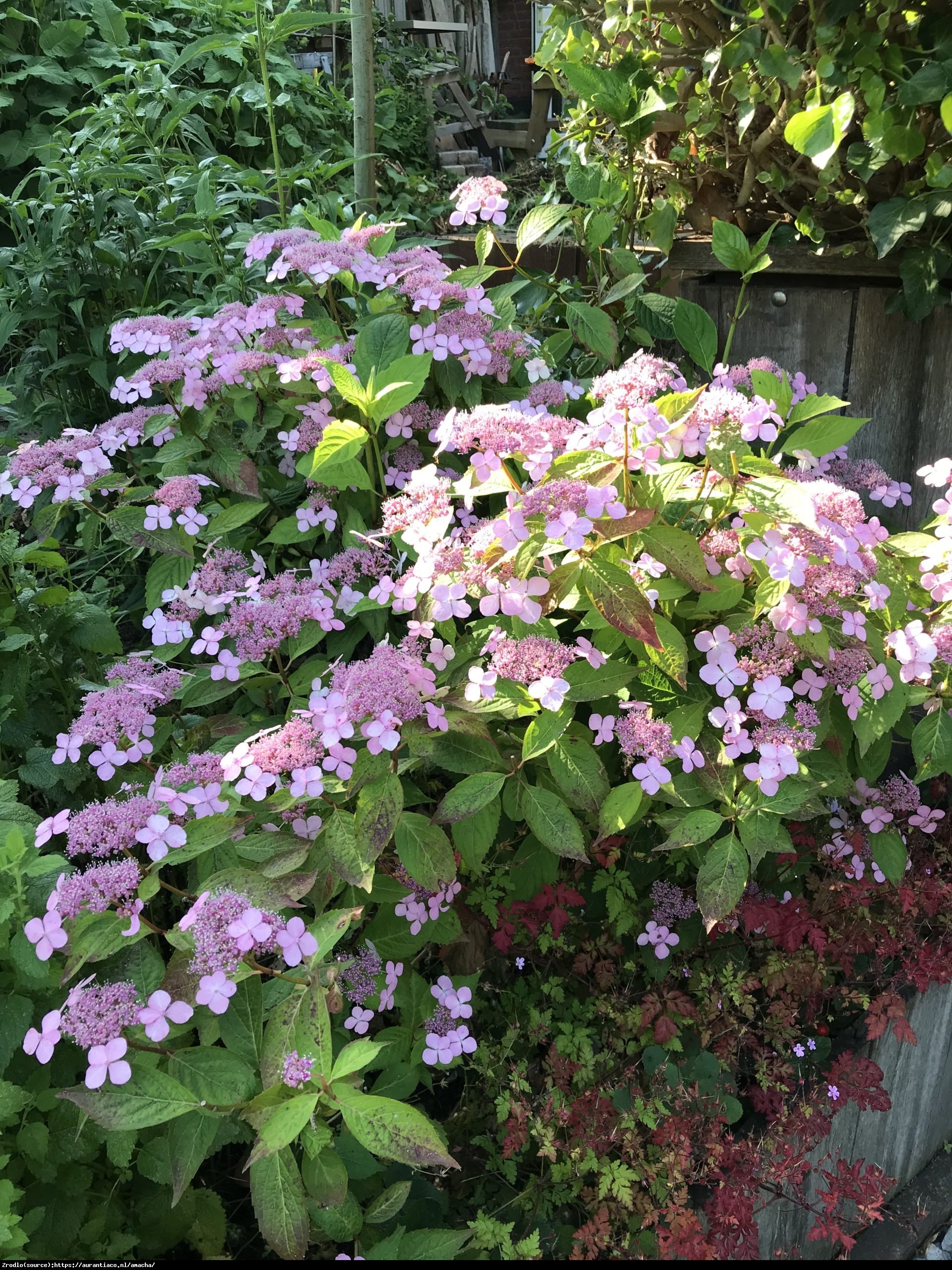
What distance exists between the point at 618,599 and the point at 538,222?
892 mm

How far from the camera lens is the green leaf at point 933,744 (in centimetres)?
122

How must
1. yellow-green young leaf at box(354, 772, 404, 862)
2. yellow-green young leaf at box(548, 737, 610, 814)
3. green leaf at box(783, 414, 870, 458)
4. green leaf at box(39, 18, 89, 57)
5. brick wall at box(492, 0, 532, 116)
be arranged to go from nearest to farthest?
yellow-green young leaf at box(354, 772, 404, 862) < yellow-green young leaf at box(548, 737, 610, 814) < green leaf at box(783, 414, 870, 458) < green leaf at box(39, 18, 89, 57) < brick wall at box(492, 0, 532, 116)

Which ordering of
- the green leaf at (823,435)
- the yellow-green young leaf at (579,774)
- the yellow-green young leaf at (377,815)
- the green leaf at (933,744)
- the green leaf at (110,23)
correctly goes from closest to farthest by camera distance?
the yellow-green young leaf at (377,815) < the yellow-green young leaf at (579,774) < the green leaf at (933,744) < the green leaf at (823,435) < the green leaf at (110,23)

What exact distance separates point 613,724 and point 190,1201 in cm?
73

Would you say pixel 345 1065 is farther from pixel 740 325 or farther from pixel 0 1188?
pixel 740 325

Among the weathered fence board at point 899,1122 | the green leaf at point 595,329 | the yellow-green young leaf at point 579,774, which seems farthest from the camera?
the green leaf at point 595,329

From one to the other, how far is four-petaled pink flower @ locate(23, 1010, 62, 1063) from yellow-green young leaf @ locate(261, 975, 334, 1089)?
0.19 m

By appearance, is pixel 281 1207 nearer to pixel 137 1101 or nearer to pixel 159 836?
pixel 137 1101

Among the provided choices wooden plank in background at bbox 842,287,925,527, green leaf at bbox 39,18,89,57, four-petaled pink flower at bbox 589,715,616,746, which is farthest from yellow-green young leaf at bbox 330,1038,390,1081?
green leaf at bbox 39,18,89,57

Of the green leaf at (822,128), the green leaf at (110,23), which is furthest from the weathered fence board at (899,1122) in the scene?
the green leaf at (110,23)

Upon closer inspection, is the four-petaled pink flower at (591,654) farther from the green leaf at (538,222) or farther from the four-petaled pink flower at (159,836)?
the green leaf at (538,222)

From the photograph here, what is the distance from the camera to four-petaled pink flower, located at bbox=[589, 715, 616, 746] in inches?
45.4

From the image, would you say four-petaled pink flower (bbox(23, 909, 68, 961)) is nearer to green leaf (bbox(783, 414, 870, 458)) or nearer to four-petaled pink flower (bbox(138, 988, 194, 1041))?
four-petaled pink flower (bbox(138, 988, 194, 1041))

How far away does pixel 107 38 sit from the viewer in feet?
12.7
